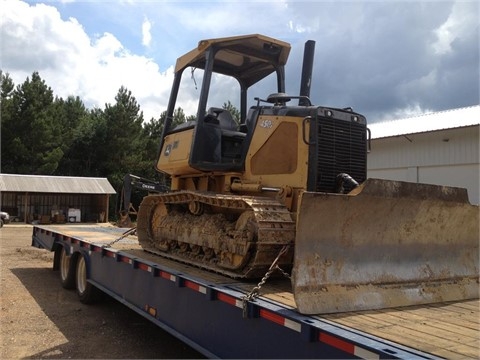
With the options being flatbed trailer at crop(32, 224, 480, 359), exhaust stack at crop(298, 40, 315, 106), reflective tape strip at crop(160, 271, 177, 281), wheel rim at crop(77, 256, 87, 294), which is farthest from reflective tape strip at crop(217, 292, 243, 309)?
wheel rim at crop(77, 256, 87, 294)

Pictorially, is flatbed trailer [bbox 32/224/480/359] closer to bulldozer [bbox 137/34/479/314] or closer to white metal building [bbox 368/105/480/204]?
bulldozer [bbox 137/34/479/314]

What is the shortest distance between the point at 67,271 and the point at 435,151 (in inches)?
539

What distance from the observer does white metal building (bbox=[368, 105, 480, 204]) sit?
52.7 feet

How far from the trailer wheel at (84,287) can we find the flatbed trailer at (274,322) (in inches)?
68.0

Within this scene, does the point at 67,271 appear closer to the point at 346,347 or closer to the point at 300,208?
the point at 300,208

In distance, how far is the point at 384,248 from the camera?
4.34 m

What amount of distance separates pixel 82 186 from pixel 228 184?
27.9 m

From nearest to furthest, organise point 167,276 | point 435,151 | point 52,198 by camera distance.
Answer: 1. point 167,276
2. point 435,151
3. point 52,198

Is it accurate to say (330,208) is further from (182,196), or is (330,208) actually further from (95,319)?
(95,319)

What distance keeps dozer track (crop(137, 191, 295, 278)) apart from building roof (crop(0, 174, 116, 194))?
25253 millimetres

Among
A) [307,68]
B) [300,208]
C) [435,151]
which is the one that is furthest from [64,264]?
[435,151]

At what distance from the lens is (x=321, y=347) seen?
3.07 m

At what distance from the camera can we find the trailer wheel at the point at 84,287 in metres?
7.70

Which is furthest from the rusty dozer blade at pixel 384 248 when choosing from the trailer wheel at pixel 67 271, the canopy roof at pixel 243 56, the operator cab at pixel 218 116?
the trailer wheel at pixel 67 271
